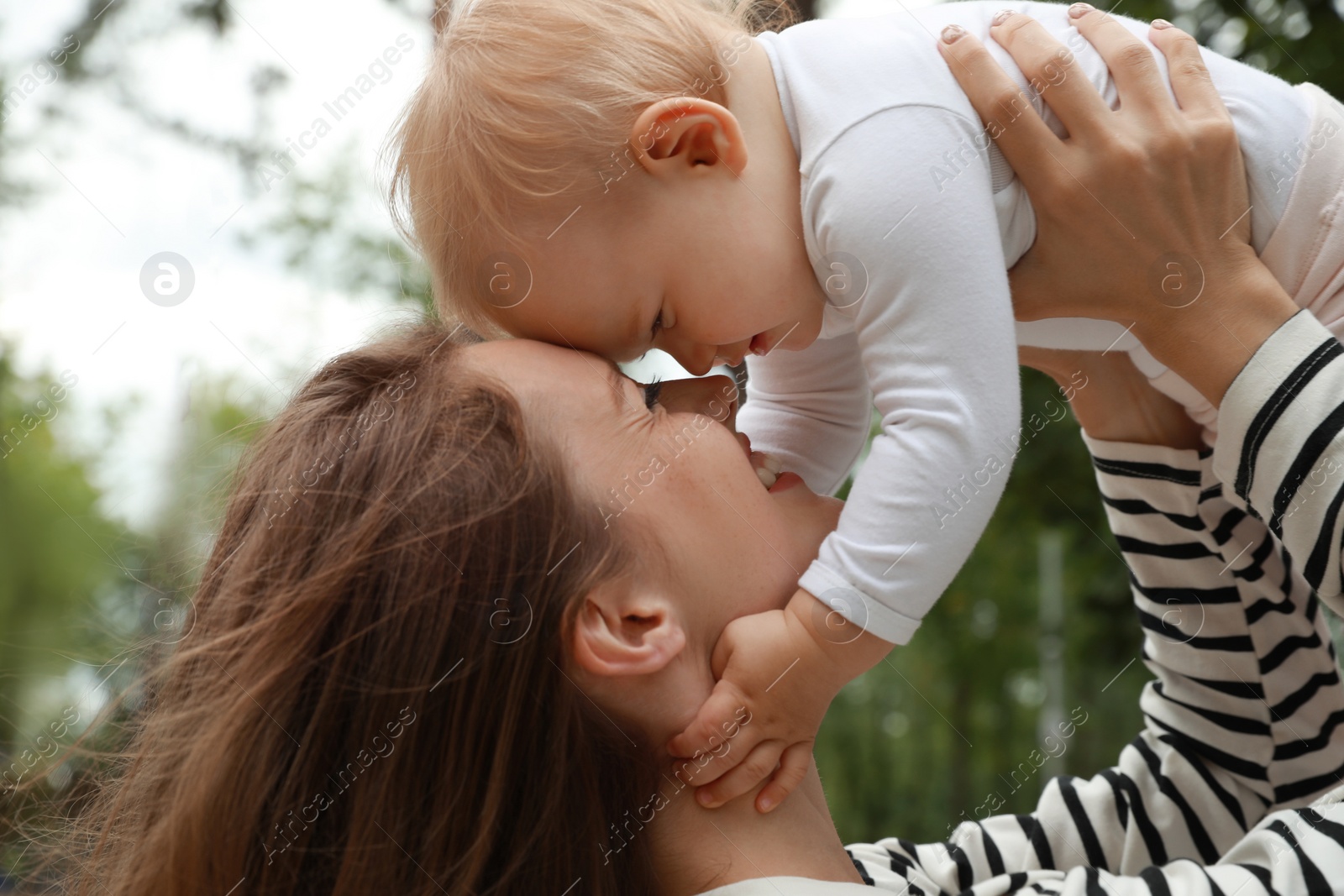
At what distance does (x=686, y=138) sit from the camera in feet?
3.88

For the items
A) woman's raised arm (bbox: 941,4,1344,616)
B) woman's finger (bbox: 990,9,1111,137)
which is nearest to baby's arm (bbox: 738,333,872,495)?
woman's raised arm (bbox: 941,4,1344,616)

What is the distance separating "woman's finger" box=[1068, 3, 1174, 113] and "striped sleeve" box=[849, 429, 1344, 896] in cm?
44

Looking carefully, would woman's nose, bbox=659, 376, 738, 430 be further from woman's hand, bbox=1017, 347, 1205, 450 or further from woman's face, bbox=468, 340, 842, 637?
woman's hand, bbox=1017, 347, 1205, 450

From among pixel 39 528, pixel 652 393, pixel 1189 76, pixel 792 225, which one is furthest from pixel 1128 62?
pixel 39 528

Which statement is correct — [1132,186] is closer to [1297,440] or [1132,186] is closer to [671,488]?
[1297,440]

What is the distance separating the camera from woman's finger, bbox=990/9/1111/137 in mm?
1191

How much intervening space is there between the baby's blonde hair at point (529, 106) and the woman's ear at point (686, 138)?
1.0 inches

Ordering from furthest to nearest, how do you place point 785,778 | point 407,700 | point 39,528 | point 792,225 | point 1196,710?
1. point 39,528
2. point 1196,710
3. point 792,225
4. point 785,778
5. point 407,700

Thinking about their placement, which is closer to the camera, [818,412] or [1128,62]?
[1128,62]

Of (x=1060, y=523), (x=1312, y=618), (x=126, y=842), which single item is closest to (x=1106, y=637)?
(x=1060, y=523)

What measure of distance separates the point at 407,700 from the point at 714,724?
0.29m

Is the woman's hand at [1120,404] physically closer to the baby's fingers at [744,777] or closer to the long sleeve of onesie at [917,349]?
the long sleeve of onesie at [917,349]

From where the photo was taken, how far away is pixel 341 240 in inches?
190

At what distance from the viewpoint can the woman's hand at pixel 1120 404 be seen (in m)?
1.42
